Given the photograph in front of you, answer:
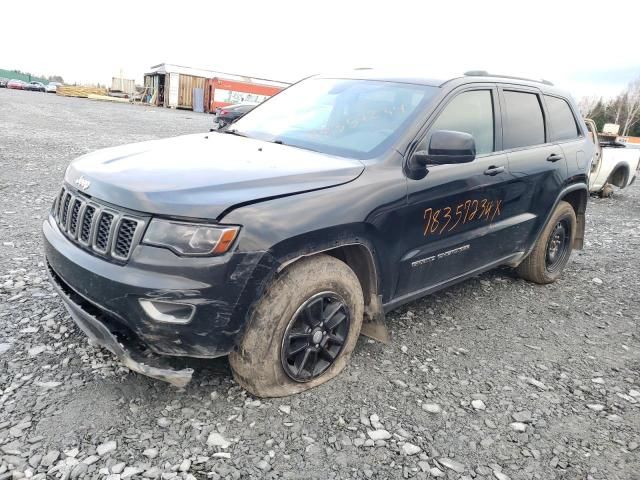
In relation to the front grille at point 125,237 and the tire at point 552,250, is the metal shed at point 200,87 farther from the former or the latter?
the front grille at point 125,237

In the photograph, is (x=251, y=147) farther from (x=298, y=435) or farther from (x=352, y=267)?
(x=298, y=435)

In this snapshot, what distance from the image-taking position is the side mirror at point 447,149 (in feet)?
9.38

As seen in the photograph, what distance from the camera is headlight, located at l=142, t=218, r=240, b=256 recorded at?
2.23 m

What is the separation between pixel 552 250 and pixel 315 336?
3.30 metres

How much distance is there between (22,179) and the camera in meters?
7.41

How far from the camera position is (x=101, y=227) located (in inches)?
95.1

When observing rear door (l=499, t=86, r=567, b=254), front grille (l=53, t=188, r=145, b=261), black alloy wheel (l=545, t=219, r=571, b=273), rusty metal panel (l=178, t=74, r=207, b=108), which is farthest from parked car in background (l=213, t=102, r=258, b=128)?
rusty metal panel (l=178, t=74, r=207, b=108)

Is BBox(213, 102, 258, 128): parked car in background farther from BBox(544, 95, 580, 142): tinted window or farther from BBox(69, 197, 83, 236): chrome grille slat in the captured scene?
BBox(544, 95, 580, 142): tinted window

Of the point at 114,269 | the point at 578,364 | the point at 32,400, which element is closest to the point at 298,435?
the point at 114,269

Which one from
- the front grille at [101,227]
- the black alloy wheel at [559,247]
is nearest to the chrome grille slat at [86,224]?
the front grille at [101,227]

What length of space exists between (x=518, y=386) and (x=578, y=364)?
69 centimetres

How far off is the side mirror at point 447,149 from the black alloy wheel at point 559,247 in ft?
8.01

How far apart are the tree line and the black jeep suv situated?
64017mm

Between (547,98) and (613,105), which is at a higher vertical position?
(613,105)
